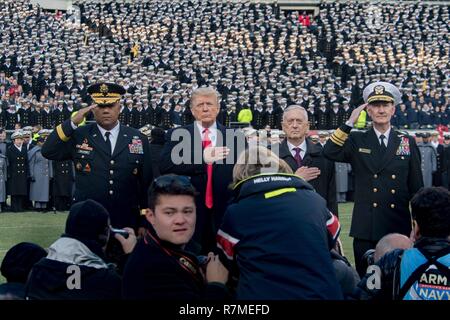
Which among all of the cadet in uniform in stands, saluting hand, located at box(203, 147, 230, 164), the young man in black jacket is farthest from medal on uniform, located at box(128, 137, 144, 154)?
the cadet in uniform in stands

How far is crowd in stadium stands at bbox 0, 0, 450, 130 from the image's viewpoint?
2950 centimetres

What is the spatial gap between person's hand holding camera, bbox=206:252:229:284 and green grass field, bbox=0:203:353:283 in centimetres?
→ 681

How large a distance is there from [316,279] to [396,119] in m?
26.6

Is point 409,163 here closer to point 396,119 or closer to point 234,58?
point 396,119

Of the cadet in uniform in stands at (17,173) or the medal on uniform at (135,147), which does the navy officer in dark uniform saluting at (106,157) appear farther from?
the cadet in uniform in stands at (17,173)

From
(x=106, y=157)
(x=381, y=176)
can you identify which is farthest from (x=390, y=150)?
(x=106, y=157)

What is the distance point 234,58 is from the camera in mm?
36062

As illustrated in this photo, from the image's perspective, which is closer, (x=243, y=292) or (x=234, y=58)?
(x=243, y=292)

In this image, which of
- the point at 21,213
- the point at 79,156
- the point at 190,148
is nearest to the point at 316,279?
the point at 190,148

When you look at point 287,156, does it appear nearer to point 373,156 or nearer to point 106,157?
point 373,156

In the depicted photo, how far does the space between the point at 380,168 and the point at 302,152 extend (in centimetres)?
71

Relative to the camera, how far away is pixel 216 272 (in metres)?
4.55
